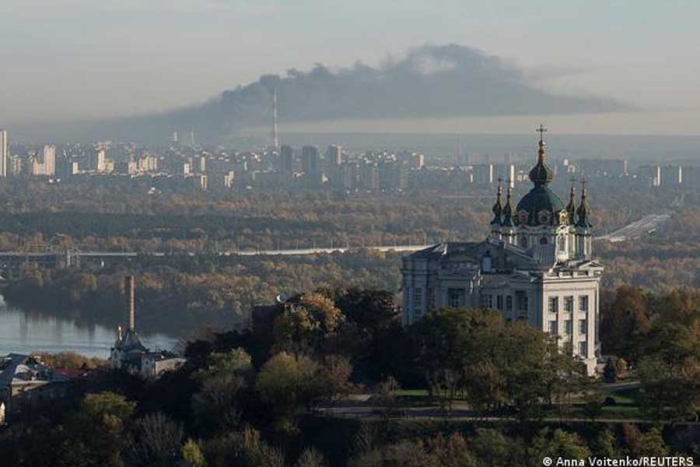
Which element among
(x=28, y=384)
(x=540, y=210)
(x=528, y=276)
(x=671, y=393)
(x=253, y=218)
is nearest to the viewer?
(x=671, y=393)

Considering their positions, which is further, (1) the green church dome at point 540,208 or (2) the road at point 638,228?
(2) the road at point 638,228

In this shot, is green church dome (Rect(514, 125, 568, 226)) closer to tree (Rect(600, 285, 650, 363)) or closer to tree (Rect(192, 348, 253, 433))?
tree (Rect(600, 285, 650, 363))

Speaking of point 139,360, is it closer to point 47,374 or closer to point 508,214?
point 47,374

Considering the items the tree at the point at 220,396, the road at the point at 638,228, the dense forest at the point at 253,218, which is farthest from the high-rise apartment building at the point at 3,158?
the tree at the point at 220,396

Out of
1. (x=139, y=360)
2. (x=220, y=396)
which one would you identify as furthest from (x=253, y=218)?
(x=220, y=396)

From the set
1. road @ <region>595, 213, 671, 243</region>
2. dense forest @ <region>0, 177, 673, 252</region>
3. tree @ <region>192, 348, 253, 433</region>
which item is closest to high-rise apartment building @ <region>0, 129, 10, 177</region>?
dense forest @ <region>0, 177, 673, 252</region>

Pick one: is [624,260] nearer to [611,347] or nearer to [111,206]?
[611,347]

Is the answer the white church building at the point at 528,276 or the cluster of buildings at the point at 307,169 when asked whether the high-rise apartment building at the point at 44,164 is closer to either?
the cluster of buildings at the point at 307,169
